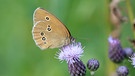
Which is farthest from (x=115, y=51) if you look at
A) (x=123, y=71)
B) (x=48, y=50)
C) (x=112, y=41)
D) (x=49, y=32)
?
(x=48, y=50)

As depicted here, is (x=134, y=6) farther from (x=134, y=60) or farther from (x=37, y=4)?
(x=134, y=60)

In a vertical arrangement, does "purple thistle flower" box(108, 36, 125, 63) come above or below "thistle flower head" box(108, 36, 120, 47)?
below

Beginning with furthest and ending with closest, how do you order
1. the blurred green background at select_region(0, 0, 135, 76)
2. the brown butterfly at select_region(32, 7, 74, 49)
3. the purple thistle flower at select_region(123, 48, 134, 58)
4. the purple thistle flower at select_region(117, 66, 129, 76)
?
the blurred green background at select_region(0, 0, 135, 76)
the purple thistle flower at select_region(123, 48, 134, 58)
the brown butterfly at select_region(32, 7, 74, 49)
the purple thistle flower at select_region(117, 66, 129, 76)

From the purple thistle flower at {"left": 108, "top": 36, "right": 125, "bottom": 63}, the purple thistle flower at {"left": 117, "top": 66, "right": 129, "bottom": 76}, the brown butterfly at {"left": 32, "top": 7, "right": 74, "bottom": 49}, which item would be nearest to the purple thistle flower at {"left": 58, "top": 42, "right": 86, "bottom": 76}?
the brown butterfly at {"left": 32, "top": 7, "right": 74, "bottom": 49}

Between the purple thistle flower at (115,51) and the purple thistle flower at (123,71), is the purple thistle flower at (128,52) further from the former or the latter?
the purple thistle flower at (123,71)

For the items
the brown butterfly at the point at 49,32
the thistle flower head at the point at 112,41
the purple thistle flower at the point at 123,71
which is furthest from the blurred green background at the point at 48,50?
the purple thistle flower at the point at 123,71

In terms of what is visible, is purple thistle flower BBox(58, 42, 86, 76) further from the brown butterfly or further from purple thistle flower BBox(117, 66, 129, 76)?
purple thistle flower BBox(117, 66, 129, 76)

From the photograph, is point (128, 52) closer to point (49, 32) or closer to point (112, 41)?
point (112, 41)
